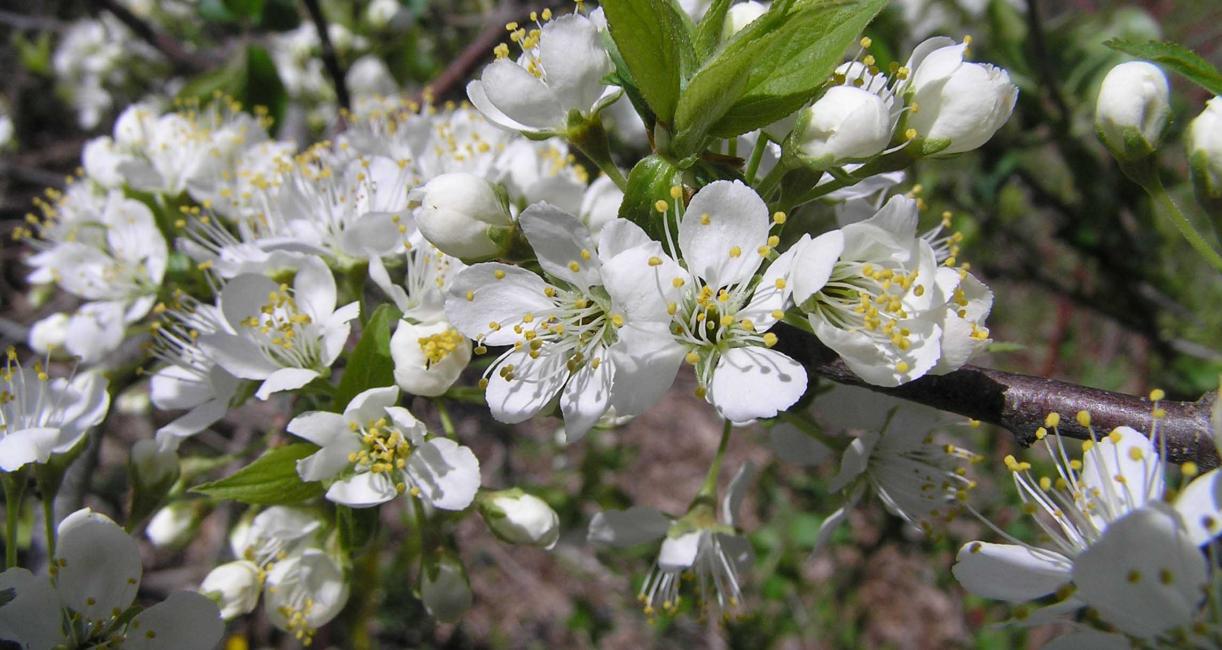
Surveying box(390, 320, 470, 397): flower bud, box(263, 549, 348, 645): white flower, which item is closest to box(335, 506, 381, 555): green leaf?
box(263, 549, 348, 645): white flower

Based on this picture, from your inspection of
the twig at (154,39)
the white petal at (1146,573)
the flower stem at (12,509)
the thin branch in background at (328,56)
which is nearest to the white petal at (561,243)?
the white petal at (1146,573)

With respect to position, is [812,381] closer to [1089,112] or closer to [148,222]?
[148,222]

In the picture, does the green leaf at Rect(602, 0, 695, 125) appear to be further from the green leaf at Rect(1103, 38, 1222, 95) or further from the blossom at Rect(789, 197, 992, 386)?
the green leaf at Rect(1103, 38, 1222, 95)

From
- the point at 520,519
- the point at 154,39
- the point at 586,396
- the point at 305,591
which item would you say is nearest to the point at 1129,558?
Answer: the point at 586,396

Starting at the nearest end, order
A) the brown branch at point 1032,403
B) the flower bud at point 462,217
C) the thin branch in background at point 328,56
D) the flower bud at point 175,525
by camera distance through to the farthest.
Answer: the brown branch at point 1032,403 → the flower bud at point 462,217 → the flower bud at point 175,525 → the thin branch in background at point 328,56


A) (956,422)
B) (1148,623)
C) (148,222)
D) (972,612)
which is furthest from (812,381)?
(972,612)

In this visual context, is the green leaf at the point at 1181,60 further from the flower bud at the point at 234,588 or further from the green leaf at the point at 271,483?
the flower bud at the point at 234,588
